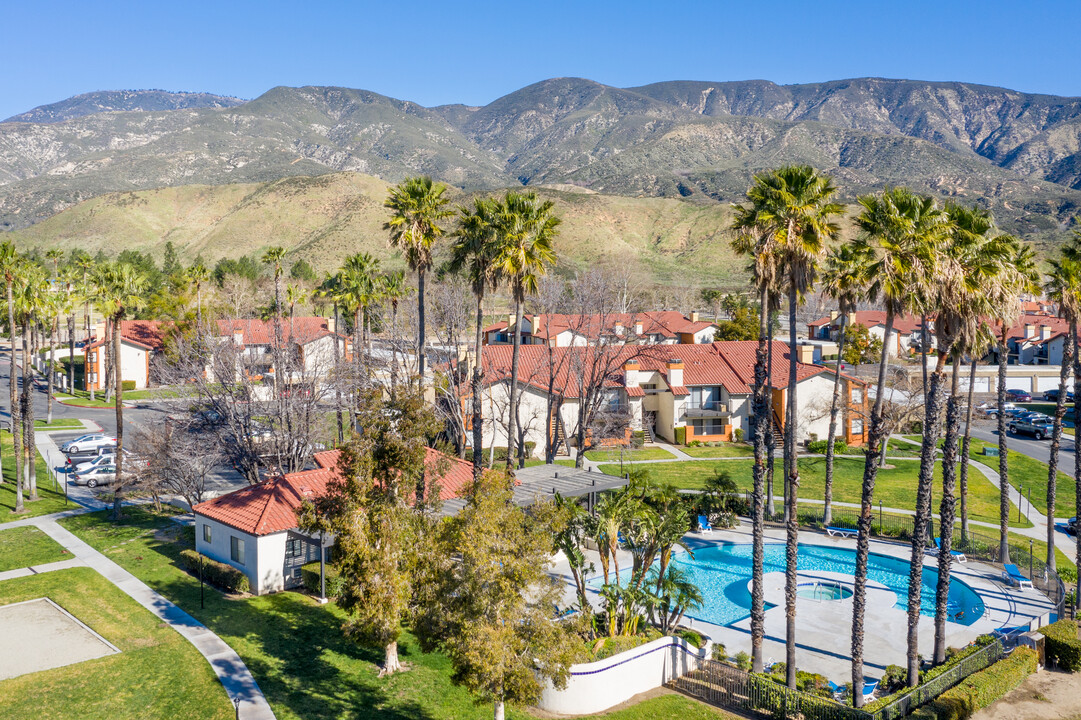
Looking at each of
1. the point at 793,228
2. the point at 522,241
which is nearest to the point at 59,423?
the point at 522,241

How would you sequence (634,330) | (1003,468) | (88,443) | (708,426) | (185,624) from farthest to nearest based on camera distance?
(634,330) → (708,426) → (88,443) → (1003,468) → (185,624)

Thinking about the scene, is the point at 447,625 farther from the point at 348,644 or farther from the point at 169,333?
the point at 169,333

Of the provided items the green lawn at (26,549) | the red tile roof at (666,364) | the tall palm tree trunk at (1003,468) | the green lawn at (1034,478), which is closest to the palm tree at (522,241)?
the tall palm tree trunk at (1003,468)

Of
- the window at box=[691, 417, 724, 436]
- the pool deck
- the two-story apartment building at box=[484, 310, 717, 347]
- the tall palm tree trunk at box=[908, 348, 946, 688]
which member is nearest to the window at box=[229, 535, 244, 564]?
the pool deck

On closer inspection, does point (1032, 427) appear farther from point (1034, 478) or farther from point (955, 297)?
point (955, 297)

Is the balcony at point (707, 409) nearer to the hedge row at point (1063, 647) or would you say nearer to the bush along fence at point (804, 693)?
the hedge row at point (1063, 647)

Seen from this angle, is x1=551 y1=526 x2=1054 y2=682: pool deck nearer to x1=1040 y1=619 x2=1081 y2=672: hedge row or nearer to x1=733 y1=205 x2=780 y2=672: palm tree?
x1=1040 y1=619 x2=1081 y2=672: hedge row
